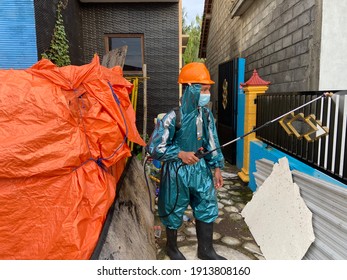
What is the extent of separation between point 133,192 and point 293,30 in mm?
3673

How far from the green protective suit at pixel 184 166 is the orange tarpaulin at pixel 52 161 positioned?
27.8 inches

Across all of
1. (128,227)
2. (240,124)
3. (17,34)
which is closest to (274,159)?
(128,227)

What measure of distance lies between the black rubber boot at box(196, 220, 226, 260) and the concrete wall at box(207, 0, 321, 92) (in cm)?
256

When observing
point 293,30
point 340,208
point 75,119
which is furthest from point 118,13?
point 340,208

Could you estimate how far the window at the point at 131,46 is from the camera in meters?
7.43

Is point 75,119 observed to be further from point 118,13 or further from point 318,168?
point 118,13

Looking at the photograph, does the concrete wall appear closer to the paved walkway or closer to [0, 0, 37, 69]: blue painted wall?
the paved walkway

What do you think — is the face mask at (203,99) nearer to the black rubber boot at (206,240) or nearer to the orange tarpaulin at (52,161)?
the orange tarpaulin at (52,161)

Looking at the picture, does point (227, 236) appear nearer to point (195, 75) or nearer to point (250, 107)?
point (195, 75)

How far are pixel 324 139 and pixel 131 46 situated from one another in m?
6.44

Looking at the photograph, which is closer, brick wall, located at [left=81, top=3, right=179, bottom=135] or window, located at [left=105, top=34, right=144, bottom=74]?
brick wall, located at [left=81, top=3, right=179, bottom=135]

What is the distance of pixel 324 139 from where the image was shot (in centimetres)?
249

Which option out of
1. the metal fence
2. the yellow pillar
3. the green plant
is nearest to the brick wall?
the green plant

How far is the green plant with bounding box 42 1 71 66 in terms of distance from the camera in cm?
539
